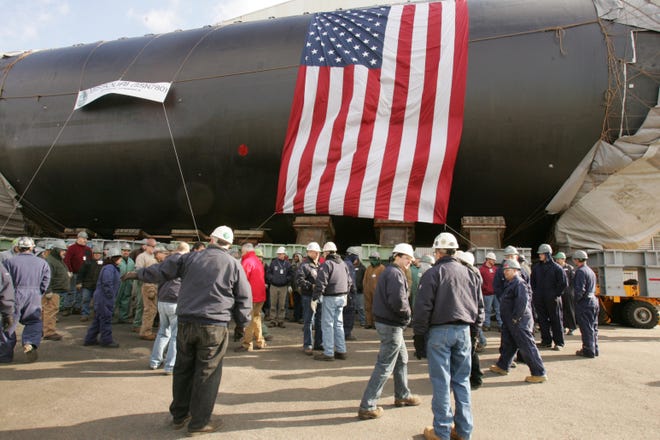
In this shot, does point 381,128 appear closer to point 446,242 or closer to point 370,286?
point 370,286

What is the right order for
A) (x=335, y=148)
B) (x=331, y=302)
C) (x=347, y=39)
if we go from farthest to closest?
(x=347, y=39) < (x=335, y=148) < (x=331, y=302)

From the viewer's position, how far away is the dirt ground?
3473mm

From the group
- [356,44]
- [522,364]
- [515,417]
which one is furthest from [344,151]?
[515,417]

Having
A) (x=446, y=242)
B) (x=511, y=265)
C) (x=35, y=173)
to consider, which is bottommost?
(x=511, y=265)

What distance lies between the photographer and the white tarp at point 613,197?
338 inches

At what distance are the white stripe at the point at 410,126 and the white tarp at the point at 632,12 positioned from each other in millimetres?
4005

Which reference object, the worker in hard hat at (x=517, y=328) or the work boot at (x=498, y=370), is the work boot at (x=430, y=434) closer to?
the worker in hard hat at (x=517, y=328)

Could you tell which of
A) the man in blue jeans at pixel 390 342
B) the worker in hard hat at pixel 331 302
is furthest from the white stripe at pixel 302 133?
the man in blue jeans at pixel 390 342

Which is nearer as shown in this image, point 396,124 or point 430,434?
point 430,434

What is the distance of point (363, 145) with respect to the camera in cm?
935

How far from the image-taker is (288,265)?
8.72 meters

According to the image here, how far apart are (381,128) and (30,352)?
7.73m

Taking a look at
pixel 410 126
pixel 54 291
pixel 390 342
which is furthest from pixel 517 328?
pixel 54 291

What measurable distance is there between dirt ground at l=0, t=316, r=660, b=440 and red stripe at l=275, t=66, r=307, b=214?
187 inches
